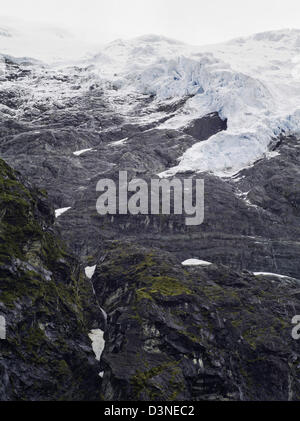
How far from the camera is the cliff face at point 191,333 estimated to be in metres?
47.8

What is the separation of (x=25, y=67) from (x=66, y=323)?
422 feet

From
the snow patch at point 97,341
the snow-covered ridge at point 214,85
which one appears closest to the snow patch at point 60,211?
the snow-covered ridge at point 214,85

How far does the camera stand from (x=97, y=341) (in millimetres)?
56062

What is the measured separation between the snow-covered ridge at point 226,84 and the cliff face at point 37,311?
5138 cm

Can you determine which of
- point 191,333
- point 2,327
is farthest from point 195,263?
point 2,327

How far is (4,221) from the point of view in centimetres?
5425

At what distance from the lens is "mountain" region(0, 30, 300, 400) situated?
165ft

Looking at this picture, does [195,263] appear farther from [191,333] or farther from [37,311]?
[37,311]

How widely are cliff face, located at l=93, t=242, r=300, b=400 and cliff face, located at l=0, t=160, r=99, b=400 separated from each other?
3200 mm

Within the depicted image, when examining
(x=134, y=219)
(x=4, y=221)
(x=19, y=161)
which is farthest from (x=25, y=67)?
(x=4, y=221)

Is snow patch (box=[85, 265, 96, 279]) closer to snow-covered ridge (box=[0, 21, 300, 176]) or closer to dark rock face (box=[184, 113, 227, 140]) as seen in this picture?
snow-covered ridge (box=[0, 21, 300, 176])

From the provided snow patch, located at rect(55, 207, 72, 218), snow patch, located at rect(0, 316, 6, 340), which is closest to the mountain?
snow patch, located at rect(0, 316, 6, 340)

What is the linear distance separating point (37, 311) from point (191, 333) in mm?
16252
